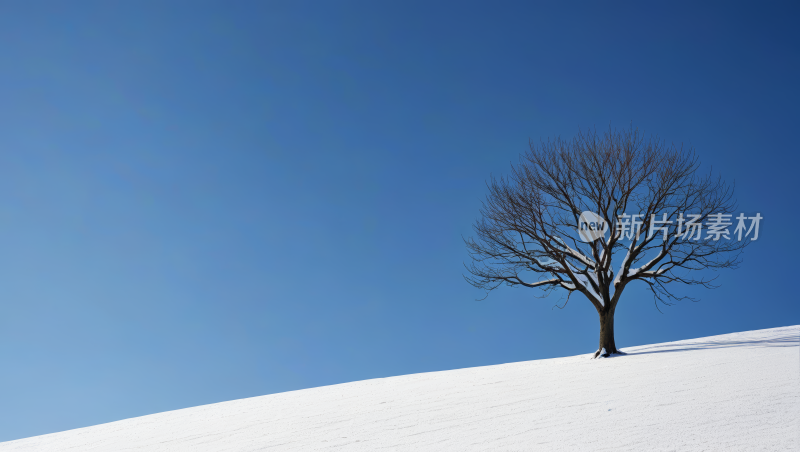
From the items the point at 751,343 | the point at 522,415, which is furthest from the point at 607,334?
the point at 522,415

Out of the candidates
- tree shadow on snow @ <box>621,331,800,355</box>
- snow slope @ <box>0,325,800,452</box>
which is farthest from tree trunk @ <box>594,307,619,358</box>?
snow slope @ <box>0,325,800,452</box>

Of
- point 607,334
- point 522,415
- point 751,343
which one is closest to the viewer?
point 522,415

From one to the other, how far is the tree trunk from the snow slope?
2.69 metres

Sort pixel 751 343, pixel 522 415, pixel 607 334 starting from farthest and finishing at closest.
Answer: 1. pixel 607 334
2. pixel 751 343
3. pixel 522 415

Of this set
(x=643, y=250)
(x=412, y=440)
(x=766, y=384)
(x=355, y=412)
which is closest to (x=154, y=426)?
(x=355, y=412)

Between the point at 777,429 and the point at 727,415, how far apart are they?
64 cm

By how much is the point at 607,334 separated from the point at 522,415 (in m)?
8.71

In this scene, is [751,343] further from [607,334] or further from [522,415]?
A: [522,415]

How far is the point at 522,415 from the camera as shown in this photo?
6.77 m

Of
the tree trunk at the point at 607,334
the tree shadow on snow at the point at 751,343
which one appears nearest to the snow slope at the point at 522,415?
the tree shadow on snow at the point at 751,343

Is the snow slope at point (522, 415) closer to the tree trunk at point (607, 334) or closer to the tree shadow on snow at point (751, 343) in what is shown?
the tree shadow on snow at point (751, 343)

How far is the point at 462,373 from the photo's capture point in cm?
1243

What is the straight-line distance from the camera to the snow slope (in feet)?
18.3

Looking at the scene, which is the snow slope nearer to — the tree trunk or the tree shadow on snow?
the tree shadow on snow
